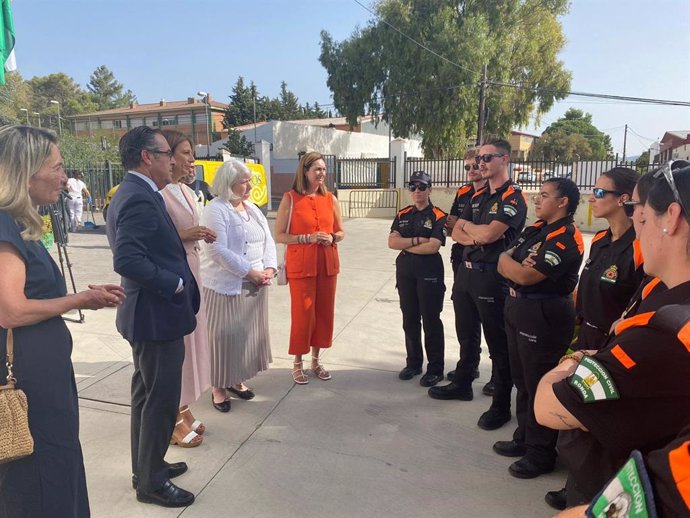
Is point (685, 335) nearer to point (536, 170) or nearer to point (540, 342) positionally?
point (540, 342)

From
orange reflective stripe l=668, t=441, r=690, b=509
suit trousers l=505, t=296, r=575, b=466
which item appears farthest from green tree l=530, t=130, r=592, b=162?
orange reflective stripe l=668, t=441, r=690, b=509

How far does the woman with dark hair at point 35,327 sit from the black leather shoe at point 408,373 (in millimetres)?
2752

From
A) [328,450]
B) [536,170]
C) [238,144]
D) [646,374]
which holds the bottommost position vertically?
[328,450]

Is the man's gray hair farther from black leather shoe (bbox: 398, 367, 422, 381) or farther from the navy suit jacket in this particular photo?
black leather shoe (bbox: 398, 367, 422, 381)

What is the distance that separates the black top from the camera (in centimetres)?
162

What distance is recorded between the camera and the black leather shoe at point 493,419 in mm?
3303

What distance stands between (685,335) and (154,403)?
88.7 inches

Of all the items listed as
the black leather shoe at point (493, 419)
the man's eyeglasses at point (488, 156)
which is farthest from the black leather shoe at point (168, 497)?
the man's eyeglasses at point (488, 156)

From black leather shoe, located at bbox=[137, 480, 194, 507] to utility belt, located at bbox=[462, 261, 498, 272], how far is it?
230 centimetres

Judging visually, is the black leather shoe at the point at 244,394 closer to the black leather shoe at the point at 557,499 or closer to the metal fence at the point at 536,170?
the black leather shoe at the point at 557,499

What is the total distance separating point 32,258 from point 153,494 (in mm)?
1453

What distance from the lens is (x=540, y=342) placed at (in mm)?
2732

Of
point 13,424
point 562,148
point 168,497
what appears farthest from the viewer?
point 562,148

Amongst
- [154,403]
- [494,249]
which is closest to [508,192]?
[494,249]
